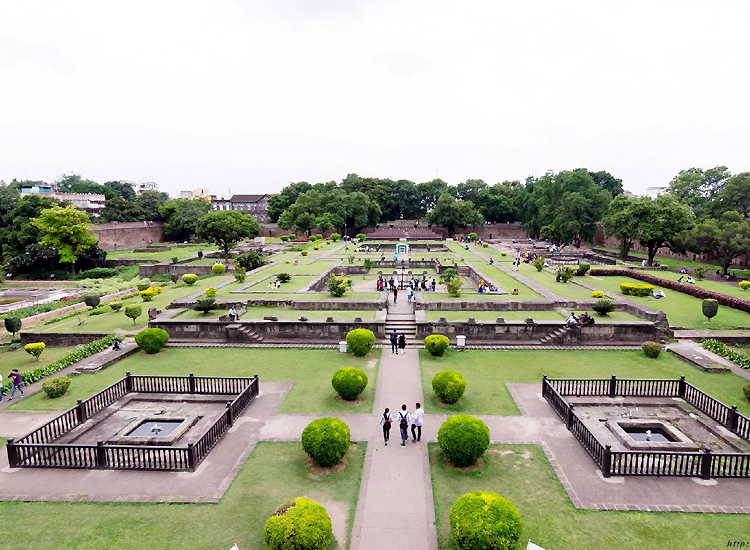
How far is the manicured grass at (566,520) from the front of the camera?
25.2 ft

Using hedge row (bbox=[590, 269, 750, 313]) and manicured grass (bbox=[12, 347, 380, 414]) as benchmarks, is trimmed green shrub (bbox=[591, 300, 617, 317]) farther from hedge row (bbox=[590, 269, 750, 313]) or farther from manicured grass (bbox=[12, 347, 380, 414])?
manicured grass (bbox=[12, 347, 380, 414])

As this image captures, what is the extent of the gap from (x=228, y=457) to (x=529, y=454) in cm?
711

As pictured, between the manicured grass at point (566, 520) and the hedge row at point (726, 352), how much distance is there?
10785 millimetres

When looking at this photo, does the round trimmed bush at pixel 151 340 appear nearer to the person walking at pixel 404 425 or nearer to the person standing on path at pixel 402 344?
the person standing on path at pixel 402 344

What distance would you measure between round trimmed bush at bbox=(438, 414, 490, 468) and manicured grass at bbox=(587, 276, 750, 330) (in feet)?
56.5

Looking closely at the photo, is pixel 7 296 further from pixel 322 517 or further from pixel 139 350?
pixel 322 517

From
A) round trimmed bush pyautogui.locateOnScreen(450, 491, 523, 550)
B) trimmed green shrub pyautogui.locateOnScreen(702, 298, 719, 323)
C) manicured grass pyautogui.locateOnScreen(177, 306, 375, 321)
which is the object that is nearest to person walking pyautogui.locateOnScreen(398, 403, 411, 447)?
round trimmed bush pyautogui.locateOnScreen(450, 491, 523, 550)

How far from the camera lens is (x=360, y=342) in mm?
17172

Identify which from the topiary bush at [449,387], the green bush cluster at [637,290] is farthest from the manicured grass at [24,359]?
the green bush cluster at [637,290]

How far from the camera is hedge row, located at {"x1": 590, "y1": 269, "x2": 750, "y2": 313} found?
81.9 ft

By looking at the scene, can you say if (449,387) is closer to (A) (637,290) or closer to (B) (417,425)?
(B) (417,425)

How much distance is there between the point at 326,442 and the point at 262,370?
7.42m

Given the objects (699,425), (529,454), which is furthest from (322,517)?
(699,425)

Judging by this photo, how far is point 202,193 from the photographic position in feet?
484
